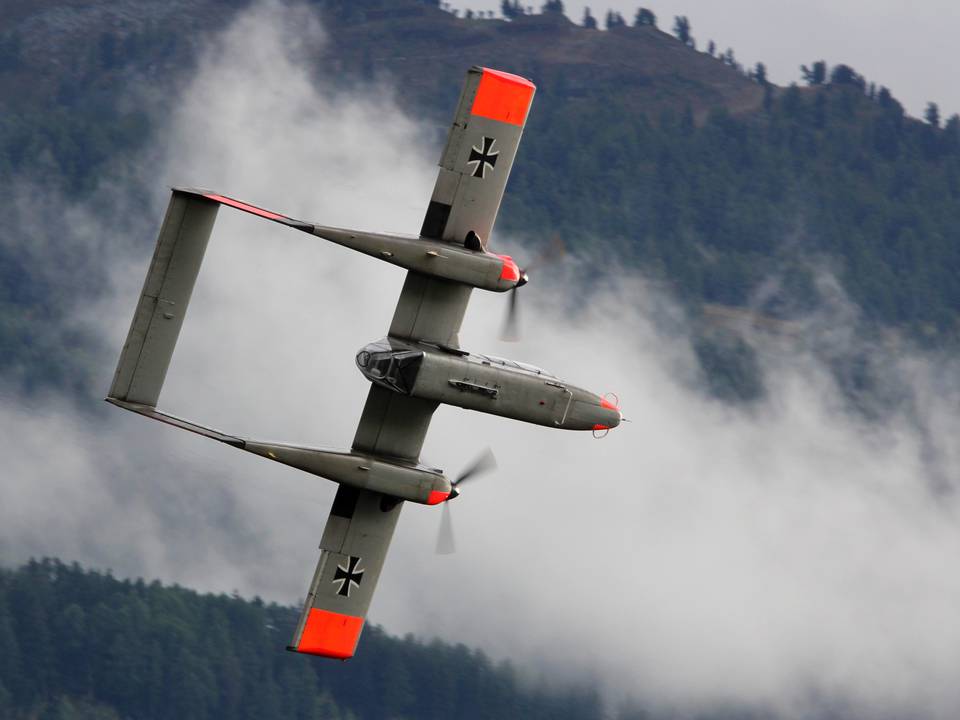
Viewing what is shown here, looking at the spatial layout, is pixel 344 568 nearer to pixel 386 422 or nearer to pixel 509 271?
pixel 386 422

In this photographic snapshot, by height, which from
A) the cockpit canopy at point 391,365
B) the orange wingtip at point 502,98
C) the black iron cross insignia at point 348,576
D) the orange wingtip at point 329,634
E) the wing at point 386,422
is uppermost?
the orange wingtip at point 502,98

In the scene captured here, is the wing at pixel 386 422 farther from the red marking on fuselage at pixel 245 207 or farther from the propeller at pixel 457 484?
the red marking on fuselage at pixel 245 207

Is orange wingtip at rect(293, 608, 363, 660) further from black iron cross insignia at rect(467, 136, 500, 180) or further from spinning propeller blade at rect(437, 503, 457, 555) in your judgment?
black iron cross insignia at rect(467, 136, 500, 180)

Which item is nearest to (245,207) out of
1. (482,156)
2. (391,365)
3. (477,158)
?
(391,365)

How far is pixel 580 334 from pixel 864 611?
38.4 m

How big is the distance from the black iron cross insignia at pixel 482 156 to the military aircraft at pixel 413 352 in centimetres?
3

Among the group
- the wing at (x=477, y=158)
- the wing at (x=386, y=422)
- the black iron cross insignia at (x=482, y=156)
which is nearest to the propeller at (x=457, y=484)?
the wing at (x=386, y=422)

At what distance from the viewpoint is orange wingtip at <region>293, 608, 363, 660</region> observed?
5122 cm

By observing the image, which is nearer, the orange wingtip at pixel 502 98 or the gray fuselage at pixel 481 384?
the gray fuselage at pixel 481 384

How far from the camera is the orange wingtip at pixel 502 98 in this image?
48594 millimetres

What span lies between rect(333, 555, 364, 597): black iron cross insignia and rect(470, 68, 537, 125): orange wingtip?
13.0m

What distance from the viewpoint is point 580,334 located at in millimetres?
180625

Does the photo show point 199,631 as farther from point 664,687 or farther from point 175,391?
point 664,687

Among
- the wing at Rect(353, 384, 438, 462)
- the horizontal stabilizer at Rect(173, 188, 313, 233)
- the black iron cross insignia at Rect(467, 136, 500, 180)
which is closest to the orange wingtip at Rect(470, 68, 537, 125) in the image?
the black iron cross insignia at Rect(467, 136, 500, 180)
